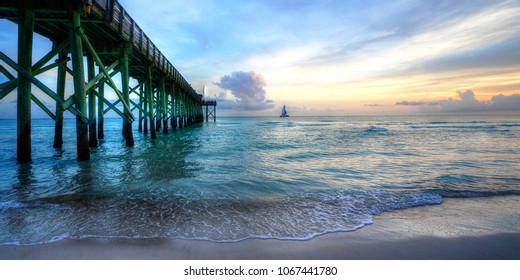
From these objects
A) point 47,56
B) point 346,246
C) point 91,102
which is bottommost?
point 346,246

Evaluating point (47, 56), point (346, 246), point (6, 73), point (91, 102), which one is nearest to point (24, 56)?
point (47, 56)

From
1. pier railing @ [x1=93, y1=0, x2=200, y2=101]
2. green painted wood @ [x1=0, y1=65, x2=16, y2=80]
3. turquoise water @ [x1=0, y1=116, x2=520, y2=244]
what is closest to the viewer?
turquoise water @ [x1=0, y1=116, x2=520, y2=244]

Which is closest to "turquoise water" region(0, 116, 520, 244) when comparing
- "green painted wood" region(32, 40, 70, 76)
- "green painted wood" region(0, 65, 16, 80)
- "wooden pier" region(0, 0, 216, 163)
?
"wooden pier" region(0, 0, 216, 163)

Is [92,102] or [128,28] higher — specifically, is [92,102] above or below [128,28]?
below

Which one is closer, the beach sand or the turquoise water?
the beach sand

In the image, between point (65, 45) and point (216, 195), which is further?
point (65, 45)

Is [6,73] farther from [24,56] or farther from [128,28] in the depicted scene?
A: [128,28]

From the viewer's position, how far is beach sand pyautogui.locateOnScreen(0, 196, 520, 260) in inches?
98.8

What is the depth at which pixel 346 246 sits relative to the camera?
270cm

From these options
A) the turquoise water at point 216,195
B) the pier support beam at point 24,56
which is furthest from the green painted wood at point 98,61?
the turquoise water at point 216,195

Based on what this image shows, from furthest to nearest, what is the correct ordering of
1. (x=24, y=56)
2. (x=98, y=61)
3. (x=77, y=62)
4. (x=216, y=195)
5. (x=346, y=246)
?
(x=98, y=61) < (x=77, y=62) < (x=24, y=56) < (x=216, y=195) < (x=346, y=246)

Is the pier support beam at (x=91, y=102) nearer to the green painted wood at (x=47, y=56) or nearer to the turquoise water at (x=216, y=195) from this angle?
the green painted wood at (x=47, y=56)

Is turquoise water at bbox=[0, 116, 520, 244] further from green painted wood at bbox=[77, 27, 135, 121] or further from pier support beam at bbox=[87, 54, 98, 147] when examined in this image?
green painted wood at bbox=[77, 27, 135, 121]

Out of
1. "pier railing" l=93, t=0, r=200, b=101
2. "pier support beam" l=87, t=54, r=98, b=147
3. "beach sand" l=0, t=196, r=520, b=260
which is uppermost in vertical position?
"pier railing" l=93, t=0, r=200, b=101
